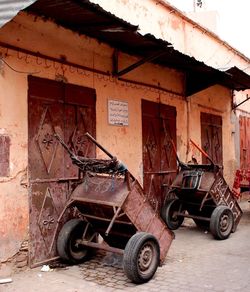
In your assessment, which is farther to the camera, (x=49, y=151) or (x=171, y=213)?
(x=171, y=213)

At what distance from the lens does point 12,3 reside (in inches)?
202

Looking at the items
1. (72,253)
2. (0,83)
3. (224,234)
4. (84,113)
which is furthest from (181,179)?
(0,83)

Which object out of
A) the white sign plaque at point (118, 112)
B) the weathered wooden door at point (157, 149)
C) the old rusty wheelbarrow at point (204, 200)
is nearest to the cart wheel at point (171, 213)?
the old rusty wheelbarrow at point (204, 200)

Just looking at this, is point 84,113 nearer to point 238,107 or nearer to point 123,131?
point 123,131

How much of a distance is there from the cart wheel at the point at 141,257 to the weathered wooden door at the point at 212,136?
20.7ft

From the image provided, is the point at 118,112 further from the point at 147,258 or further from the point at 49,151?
the point at 147,258

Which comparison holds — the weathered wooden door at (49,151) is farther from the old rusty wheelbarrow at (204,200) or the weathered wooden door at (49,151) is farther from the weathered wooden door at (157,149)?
the old rusty wheelbarrow at (204,200)

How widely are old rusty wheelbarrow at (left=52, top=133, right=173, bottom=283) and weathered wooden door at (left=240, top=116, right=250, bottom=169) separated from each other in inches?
376

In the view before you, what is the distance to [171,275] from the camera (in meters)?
6.02

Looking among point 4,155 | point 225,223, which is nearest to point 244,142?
point 225,223

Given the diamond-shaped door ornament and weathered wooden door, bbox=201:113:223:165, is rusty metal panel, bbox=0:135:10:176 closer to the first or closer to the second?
the diamond-shaped door ornament

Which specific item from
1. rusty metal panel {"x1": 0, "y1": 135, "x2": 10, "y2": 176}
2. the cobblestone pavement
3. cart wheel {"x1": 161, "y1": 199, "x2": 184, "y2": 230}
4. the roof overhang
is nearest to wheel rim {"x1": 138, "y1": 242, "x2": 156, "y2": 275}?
the cobblestone pavement

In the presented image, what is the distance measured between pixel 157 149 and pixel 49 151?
11.8 ft

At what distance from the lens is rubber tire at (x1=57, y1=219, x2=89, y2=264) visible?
6324 millimetres
